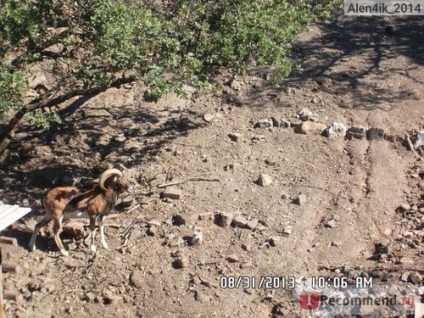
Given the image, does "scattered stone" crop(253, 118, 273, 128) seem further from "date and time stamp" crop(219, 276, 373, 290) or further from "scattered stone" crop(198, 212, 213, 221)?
"date and time stamp" crop(219, 276, 373, 290)

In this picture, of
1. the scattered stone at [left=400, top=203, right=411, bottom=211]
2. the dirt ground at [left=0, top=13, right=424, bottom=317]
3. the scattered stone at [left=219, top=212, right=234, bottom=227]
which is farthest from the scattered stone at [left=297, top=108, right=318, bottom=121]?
the scattered stone at [left=219, top=212, right=234, bottom=227]

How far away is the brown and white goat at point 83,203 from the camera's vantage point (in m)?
10.2

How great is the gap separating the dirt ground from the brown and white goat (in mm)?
272

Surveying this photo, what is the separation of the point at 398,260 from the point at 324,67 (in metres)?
5.38

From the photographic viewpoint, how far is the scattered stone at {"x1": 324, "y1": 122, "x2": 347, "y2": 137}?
12430 mm

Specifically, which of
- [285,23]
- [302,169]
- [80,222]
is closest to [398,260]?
[302,169]

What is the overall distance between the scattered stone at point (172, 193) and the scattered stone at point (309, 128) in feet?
7.69

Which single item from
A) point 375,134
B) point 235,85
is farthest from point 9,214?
point 375,134

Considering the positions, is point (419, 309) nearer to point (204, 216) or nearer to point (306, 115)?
point (204, 216)

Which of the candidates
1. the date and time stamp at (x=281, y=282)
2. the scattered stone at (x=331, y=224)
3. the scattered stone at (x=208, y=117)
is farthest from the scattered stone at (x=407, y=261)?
the scattered stone at (x=208, y=117)

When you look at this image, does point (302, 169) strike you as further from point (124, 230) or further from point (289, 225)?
point (124, 230)

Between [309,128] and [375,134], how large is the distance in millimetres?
989

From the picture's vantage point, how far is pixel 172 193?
11164 mm

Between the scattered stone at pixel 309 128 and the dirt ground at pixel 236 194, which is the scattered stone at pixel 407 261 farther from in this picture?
the scattered stone at pixel 309 128
